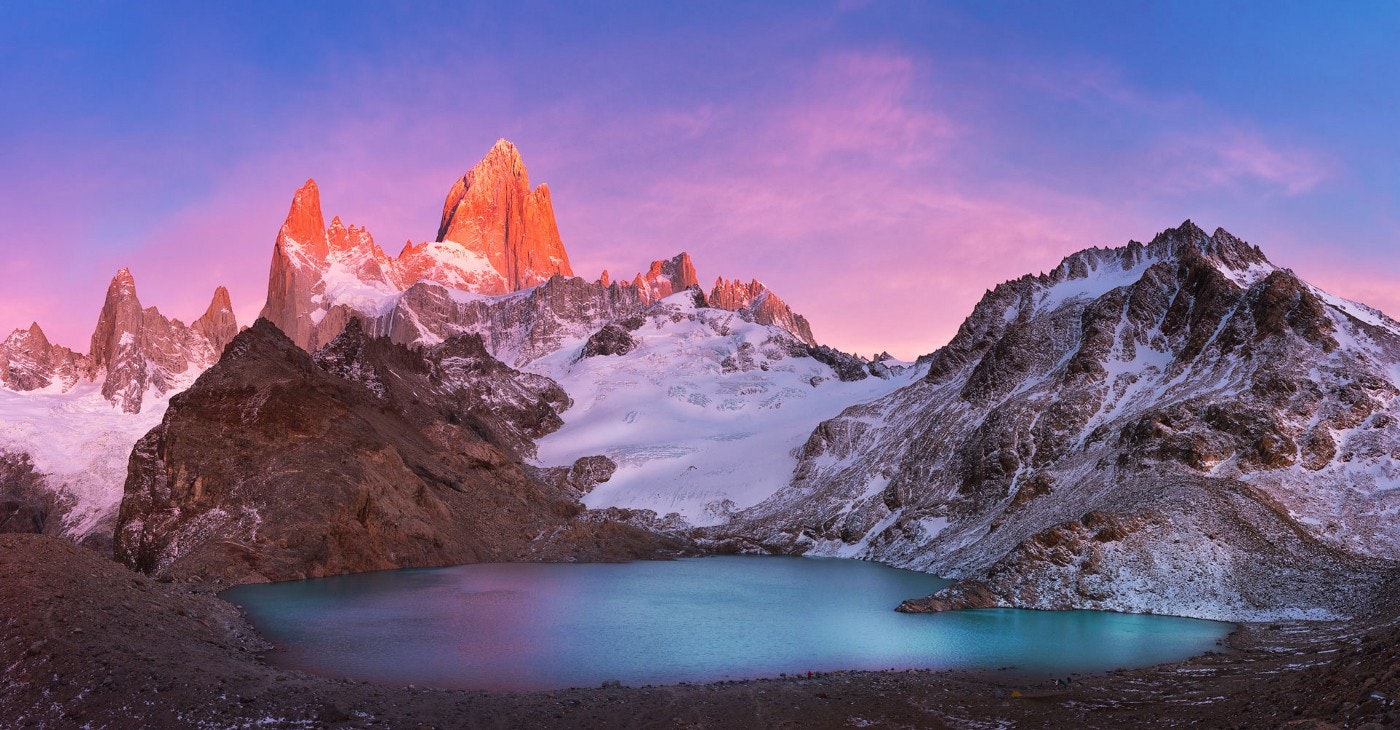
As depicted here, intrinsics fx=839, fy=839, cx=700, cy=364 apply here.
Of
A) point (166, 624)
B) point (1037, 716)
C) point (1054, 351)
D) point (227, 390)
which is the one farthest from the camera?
point (1054, 351)

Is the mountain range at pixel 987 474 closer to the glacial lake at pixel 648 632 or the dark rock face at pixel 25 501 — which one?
the dark rock face at pixel 25 501

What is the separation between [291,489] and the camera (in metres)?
88.5

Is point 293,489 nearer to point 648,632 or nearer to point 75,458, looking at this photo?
point 648,632

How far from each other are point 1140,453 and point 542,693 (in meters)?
69.5

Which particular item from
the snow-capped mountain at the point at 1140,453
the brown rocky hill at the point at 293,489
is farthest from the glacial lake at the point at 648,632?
the brown rocky hill at the point at 293,489

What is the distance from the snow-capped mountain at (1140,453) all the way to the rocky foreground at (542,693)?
24.8m

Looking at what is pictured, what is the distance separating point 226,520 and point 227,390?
815 inches

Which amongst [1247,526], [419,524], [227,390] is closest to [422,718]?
[1247,526]

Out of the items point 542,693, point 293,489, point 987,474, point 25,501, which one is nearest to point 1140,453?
point 987,474

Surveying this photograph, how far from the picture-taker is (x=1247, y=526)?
66.4 meters

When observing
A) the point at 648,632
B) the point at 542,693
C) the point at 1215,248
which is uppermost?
the point at 1215,248

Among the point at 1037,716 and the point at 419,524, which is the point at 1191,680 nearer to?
the point at 1037,716

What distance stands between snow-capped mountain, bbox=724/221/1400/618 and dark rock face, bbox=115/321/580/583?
49227 mm

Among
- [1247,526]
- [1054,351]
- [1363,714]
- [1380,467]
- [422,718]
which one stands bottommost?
[422,718]
